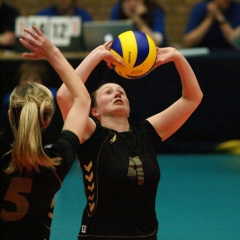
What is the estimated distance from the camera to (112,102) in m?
3.26

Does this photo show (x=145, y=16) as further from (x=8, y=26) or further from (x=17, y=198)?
(x=17, y=198)

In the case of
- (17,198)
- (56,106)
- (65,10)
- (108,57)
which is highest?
(65,10)

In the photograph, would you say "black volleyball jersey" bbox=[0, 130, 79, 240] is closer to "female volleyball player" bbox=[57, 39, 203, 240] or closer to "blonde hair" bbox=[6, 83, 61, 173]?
"blonde hair" bbox=[6, 83, 61, 173]

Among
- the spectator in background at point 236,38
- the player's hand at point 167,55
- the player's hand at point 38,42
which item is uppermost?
the spectator in background at point 236,38

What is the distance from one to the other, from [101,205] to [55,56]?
809 millimetres

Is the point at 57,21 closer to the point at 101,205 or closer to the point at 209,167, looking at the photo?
the point at 209,167

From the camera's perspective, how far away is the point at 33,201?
255 centimetres

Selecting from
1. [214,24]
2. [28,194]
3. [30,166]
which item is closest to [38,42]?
[30,166]

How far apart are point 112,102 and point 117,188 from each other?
53 centimetres

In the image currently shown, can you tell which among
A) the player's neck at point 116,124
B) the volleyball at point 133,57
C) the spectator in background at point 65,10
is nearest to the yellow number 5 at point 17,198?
the player's neck at point 116,124

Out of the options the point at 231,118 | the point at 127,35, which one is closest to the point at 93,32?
the point at 231,118

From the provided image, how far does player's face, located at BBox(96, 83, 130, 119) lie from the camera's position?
3234 mm

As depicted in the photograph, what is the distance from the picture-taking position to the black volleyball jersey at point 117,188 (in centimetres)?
296

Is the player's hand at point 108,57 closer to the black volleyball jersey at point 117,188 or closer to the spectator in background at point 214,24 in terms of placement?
the black volleyball jersey at point 117,188
